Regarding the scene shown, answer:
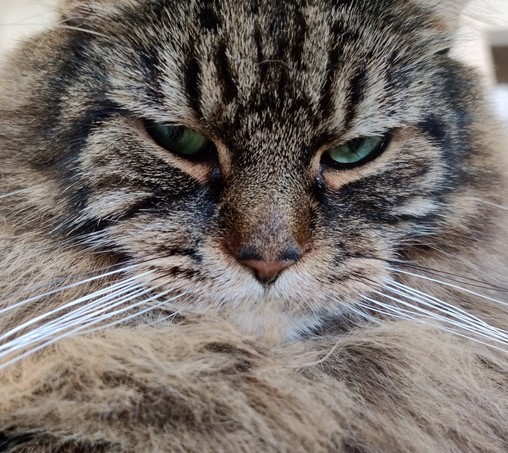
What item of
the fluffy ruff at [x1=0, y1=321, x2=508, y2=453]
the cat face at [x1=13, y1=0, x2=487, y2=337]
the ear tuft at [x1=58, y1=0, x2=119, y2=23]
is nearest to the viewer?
the fluffy ruff at [x1=0, y1=321, x2=508, y2=453]

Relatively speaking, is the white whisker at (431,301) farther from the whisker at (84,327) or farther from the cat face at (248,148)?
the whisker at (84,327)

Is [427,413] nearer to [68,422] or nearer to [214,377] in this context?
[214,377]

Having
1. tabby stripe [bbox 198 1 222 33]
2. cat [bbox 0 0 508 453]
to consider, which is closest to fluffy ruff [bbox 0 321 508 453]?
cat [bbox 0 0 508 453]

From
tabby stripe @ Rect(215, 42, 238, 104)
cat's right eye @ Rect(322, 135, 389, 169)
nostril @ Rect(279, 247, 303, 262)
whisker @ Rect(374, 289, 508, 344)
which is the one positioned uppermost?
tabby stripe @ Rect(215, 42, 238, 104)

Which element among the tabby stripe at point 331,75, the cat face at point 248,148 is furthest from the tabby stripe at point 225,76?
the tabby stripe at point 331,75

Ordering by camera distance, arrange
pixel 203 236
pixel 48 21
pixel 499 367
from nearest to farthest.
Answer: pixel 203 236
pixel 499 367
pixel 48 21

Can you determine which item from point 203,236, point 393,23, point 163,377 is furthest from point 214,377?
point 393,23

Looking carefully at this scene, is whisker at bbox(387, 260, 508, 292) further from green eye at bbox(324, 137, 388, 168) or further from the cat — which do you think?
green eye at bbox(324, 137, 388, 168)
